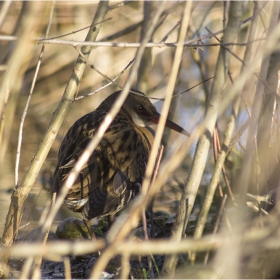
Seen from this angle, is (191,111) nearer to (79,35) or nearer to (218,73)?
(79,35)

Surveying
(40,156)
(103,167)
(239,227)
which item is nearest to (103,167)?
(103,167)

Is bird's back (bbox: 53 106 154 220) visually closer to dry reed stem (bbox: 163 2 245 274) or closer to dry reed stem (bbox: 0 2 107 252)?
dry reed stem (bbox: 0 2 107 252)

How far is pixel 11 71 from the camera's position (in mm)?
1833

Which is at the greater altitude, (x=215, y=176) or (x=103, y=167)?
(x=215, y=176)

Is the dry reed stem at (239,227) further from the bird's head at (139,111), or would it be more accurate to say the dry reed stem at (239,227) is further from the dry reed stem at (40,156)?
the bird's head at (139,111)

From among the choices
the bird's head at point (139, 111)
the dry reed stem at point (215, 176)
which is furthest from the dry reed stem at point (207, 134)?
the bird's head at point (139, 111)

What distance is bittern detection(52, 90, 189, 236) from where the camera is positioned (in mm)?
3740

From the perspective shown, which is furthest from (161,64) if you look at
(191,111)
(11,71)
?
(11,71)

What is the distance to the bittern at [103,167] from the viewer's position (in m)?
3.74

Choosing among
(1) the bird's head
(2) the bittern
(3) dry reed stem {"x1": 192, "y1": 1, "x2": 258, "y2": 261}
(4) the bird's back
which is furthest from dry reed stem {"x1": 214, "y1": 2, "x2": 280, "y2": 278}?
(1) the bird's head

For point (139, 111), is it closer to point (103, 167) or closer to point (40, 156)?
point (103, 167)

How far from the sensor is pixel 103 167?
382 centimetres

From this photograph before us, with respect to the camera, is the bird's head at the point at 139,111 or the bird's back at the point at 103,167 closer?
the bird's back at the point at 103,167

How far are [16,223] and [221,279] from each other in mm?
1148
